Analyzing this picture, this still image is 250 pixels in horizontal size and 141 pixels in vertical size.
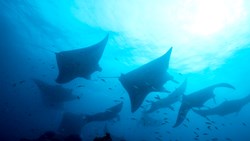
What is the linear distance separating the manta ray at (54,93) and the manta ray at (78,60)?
31.4ft

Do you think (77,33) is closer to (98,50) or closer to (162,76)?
(98,50)

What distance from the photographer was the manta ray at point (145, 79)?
9570mm

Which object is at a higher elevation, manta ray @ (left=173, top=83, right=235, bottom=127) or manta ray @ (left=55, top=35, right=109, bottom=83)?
manta ray @ (left=173, top=83, right=235, bottom=127)

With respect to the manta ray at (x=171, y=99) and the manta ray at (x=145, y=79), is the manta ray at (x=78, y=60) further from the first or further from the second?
the manta ray at (x=171, y=99)

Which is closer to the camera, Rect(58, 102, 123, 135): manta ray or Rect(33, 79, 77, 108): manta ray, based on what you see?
Rect(58, 102, 123, 135): manta ray

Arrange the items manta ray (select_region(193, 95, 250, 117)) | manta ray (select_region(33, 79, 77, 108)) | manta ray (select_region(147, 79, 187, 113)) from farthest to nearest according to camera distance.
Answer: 1. manta ray (select_region(33, 79, 77, 108))
2. manta ray (select_region(193, 95, 250, 117))
3. manta ray (select_region(147, 79, 187, 113))

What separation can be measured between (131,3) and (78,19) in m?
5.91

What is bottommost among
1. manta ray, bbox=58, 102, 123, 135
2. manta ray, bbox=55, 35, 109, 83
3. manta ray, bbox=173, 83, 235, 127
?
manta ray, bbox=58, 102, 123, 135

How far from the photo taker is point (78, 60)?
1097 centimetres

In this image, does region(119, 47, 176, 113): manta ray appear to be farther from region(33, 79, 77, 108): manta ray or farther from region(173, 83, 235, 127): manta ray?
region(33, 79, 77, 108): manta ray

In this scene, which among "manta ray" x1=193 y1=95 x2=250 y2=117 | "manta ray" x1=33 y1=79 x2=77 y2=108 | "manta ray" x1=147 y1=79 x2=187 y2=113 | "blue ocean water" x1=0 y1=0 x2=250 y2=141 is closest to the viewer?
"manta ray" x1=147 y1=79 x2=187 y2=113

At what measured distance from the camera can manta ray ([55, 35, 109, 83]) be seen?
1055cm

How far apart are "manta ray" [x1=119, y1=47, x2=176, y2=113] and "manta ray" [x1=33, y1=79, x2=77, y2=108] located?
38.7 ft

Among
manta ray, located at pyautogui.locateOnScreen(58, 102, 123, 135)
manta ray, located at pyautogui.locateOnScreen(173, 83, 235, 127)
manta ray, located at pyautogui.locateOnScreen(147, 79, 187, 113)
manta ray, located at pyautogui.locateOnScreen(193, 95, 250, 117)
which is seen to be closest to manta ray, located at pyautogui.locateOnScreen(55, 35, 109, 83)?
manta ray, located at pyautogui.locateOnScreen(173, 83, 235, 127)
